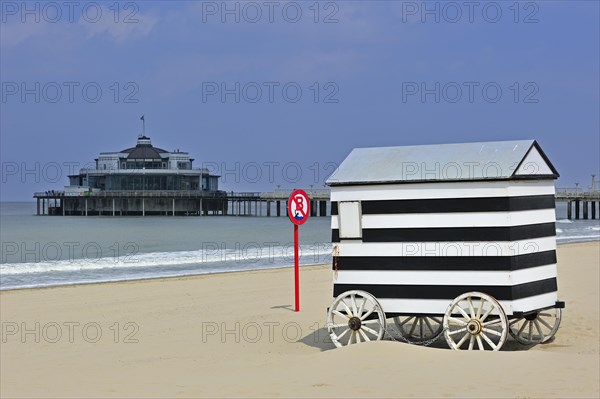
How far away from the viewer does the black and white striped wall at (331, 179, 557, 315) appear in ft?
27.8

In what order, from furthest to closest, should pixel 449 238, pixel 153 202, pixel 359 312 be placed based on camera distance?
pixel 153 202 < pixel 359 312 < pixel 449 238

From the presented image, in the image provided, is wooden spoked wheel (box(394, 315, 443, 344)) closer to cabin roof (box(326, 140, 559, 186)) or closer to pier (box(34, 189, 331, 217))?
cabin roof (box(326, 140, 559, 186))

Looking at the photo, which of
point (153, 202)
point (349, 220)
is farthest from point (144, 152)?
point (349, 220)

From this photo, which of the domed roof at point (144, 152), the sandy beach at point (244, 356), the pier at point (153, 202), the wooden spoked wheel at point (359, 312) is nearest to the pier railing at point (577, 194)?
the pier at point (153, 202)

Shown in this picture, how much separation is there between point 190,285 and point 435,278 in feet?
38.0

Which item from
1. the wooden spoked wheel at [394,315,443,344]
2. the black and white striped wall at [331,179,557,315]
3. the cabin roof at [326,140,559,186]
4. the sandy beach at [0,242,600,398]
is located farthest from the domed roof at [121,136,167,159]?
the black and white striped wall at [331,179,557,315]

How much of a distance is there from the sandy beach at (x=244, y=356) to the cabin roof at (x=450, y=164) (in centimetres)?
182

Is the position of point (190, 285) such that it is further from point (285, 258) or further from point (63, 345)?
point (285, 258)

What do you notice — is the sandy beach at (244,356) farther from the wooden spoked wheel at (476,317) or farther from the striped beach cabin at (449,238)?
the striped beach cabin at (449,238)

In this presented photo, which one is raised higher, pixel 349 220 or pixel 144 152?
pixel 144 152

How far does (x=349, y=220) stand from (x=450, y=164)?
50.2 inches

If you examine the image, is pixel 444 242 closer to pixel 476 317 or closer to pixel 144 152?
pixel 476 317

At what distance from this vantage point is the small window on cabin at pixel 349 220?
9.06 m

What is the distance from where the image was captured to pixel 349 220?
909 centimetres
